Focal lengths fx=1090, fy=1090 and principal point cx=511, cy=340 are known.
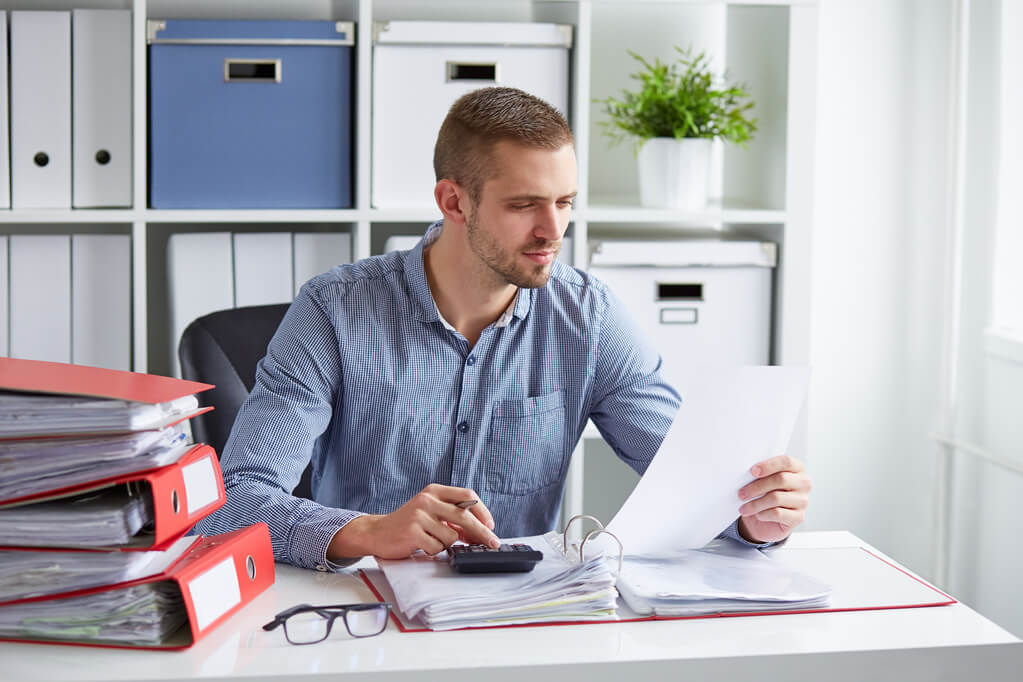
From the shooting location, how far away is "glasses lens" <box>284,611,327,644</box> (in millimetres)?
961

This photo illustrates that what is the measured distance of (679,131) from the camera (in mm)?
2312

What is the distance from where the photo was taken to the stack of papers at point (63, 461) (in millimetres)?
943

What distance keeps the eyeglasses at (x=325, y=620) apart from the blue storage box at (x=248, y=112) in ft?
4.49

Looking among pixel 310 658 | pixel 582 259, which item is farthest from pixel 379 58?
pixel 310 658

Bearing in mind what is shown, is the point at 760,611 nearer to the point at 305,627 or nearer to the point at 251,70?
the point at 305,627

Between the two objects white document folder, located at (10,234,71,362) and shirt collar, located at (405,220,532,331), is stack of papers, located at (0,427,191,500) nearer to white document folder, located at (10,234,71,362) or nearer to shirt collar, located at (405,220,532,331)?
shirt collar, located at (405,220,532,331)

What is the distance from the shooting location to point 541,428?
154cm

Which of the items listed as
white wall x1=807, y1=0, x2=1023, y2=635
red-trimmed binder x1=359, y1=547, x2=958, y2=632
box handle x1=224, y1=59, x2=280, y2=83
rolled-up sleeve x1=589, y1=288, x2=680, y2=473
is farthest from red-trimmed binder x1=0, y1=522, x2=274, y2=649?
white wall x1=807, y1=0, x2=1023, y2=635

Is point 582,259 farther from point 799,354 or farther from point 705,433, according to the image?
point 705,433

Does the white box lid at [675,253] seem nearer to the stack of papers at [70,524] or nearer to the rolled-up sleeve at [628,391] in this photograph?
the rolled-up sleeve at [628,391]

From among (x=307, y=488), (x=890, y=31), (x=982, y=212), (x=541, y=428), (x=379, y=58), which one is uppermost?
(x=890, y=31)

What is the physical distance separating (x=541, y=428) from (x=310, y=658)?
678 millimetres

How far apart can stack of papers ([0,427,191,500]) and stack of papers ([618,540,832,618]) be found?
48cm

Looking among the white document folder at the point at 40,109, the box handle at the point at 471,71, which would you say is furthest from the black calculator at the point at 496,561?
the white document folder at the point at 40,109
